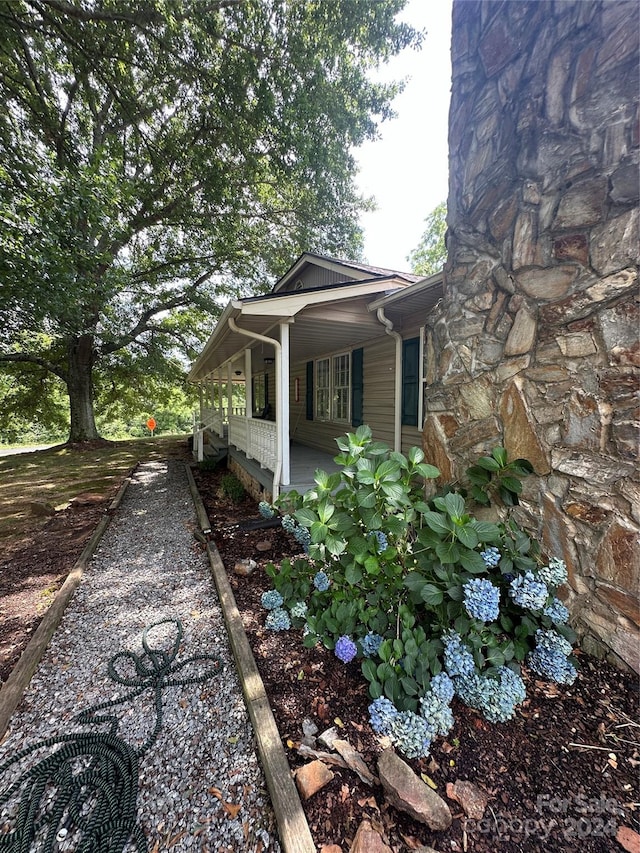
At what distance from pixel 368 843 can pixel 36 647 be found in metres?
2.40

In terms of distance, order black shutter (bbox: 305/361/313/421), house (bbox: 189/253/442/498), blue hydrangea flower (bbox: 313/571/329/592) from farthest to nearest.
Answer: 1. black shutter (bbox: 305/361/313/421)
2. house (bbox: 189/253/442/498)
3. blue hydrangea flower (bbox: 313/571/329/592)

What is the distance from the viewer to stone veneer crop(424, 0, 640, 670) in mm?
1755

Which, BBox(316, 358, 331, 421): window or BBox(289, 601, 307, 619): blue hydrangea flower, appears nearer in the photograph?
BBox(289, 601, 307, 619): blue hydrangea flower

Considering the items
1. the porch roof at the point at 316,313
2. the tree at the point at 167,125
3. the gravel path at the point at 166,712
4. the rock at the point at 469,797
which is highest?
the tree at the point at 167,125

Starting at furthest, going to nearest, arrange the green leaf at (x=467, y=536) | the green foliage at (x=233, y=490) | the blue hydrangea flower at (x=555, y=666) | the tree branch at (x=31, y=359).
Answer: the tree branch at (x=31, y=359), the green foliage at (x=233, y=490), the blue hydrangea flower at (x=555, y=666), the green leaf at (x=467, y=536)

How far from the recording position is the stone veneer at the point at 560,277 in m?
1.75

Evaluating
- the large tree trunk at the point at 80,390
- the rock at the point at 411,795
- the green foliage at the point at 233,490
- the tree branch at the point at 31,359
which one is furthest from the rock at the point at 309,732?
the tree branch at the point at 31,359

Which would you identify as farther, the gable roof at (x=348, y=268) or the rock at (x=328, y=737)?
the gable roof at (x=348, y=268)

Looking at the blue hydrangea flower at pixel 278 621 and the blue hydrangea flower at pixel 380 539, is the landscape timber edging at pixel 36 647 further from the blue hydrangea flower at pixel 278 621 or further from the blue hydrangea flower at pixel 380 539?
the blue hydrangea flower at pixel 380 539

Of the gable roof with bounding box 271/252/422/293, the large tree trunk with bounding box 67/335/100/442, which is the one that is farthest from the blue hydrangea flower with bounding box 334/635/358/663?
the large tree trunk with bounding box 67/335/100/442

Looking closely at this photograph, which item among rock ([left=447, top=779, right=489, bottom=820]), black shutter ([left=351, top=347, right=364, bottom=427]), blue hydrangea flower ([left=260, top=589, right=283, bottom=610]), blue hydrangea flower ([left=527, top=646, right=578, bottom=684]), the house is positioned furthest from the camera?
black shutter ([left=351, top=347, right=364, bottom=427])

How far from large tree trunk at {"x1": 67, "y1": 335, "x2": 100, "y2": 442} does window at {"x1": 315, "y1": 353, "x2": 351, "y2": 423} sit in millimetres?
9950

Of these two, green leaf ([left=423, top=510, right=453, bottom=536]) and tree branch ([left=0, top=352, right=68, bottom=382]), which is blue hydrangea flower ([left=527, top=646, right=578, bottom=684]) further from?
tree branch ([left=0, top=352, right=68, bottom=382])

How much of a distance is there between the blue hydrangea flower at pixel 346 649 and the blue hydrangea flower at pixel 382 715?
0.98 ft
